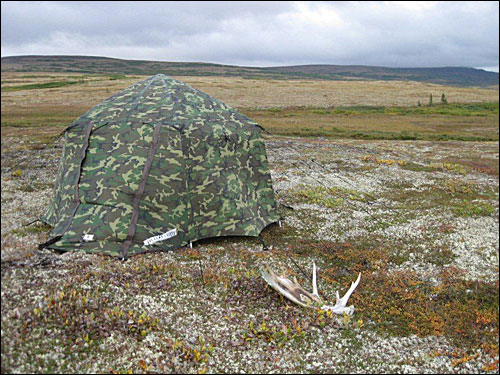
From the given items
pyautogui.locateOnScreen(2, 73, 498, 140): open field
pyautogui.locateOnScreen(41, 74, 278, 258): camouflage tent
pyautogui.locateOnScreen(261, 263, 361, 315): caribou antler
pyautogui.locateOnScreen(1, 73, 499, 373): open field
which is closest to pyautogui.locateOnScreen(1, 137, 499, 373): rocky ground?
pyautogui.locateOnScreen(1, 73, 499, 373): open field

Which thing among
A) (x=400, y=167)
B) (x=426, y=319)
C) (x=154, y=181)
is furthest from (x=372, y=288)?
(x=400, y=167)

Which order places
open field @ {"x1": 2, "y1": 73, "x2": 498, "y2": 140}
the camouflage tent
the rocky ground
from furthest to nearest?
open field @ {"x1": 2, "y1": 73, "x2": 498, "y2": 140} → the camouflage tent → the rocky ground

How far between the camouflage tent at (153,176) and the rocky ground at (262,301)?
24.0 inches

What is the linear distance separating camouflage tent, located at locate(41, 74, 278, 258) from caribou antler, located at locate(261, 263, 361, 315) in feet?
10.3

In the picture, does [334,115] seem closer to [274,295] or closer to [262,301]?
[274,295]

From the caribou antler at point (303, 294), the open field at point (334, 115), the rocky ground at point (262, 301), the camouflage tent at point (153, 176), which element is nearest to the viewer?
the rocky ground at point (262, 301)

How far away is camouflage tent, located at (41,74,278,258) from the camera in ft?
37.7

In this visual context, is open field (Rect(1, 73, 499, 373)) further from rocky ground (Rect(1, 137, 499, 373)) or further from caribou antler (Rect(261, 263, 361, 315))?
caribou antler (Rect(261, 263, 361, 315))

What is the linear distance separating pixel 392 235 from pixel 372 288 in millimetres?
4379

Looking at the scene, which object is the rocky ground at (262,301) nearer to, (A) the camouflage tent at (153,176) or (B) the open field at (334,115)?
(A) the camouflage tent at (153,176)

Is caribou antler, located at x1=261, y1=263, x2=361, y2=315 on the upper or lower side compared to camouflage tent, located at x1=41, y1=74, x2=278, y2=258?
lower

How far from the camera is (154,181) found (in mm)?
11828

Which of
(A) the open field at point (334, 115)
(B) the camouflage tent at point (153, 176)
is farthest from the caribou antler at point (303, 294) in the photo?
(A) the open field at point (334, 115)

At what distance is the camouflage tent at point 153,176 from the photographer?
1148cm
